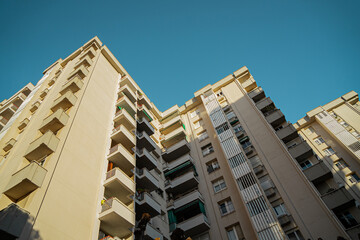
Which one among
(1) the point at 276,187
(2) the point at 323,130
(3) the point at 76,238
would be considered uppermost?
(2) the point at 323,130

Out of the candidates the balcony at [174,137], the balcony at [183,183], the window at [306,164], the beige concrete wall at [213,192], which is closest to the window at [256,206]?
the beige concrete wall at [213,192]

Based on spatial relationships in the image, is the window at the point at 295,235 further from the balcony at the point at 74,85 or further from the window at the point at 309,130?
the window at the point at 309,130

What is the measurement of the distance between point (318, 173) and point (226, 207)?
8024mm

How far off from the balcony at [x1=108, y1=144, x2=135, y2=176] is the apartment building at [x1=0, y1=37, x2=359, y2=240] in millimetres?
93

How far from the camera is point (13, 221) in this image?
11.0 meters

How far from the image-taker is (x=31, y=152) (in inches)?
630

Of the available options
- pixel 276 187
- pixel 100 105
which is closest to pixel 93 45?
pixel 100 105

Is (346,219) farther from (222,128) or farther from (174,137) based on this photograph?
(174,137)

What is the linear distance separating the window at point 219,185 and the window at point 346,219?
933cm

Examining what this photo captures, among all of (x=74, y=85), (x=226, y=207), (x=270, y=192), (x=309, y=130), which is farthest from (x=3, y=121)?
(x=309, y=130)

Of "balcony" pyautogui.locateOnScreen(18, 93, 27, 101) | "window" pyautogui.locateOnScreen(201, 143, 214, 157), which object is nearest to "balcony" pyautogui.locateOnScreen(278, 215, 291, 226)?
"window" pyautogui.locateOnScreen(201, 143, 214, 157)

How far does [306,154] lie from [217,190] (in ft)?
28.3

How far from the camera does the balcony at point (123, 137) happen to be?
21005mm

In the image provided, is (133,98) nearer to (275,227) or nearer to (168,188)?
(168,188)
